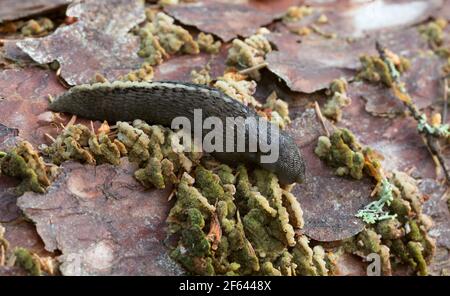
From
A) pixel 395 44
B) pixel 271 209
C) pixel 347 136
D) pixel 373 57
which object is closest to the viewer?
pixel 271 209

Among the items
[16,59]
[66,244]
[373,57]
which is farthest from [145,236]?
[373,57]

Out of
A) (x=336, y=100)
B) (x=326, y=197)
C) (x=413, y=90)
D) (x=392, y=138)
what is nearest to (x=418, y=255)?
(x=326, y=197)

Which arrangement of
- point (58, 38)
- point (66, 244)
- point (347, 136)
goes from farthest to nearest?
point (58, 38), point (347, 136), point (66, 244)

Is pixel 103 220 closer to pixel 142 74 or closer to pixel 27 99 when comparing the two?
pixel 27 99

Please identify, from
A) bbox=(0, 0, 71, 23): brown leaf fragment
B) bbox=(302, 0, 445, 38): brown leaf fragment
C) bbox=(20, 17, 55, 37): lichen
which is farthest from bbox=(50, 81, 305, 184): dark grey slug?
bbox=(302, 0, 445, 38): brown leaf fragment

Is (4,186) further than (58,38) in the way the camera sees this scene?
No

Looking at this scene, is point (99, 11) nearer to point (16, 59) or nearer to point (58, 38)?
point (58, 38)

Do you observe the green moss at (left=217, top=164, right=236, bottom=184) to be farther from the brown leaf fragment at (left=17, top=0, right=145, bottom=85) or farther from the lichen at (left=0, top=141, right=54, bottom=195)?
the brown leaf fragment at (left=17, top=0, right=145, bottom=85)
